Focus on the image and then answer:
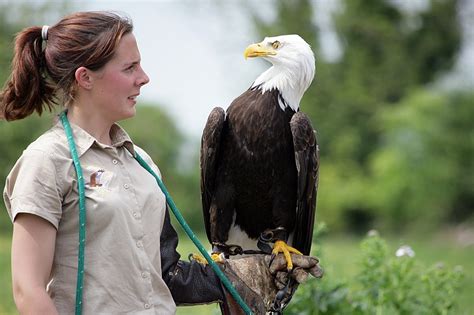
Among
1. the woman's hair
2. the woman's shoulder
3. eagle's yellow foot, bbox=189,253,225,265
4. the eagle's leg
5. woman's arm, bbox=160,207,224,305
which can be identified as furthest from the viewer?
the eagle's leg

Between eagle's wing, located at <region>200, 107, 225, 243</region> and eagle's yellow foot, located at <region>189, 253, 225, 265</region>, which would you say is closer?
eagle's yellow foot, located at <region>189, 253, 225, 265</region>

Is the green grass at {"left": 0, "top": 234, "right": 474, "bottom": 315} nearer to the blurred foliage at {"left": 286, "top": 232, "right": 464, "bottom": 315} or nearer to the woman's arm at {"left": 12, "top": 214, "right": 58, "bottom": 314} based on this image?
the blurred foliage at {"left": 286, "top": 232, "right": 464, "bottom": 315}

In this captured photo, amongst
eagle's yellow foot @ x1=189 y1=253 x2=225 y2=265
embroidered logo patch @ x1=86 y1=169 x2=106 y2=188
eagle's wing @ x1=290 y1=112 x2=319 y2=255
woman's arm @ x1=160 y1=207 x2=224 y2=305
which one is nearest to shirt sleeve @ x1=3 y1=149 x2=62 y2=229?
embroidered logo patch @ x1=86 y1=169 x2=106 y2=188

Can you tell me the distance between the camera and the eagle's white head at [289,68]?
3.86m

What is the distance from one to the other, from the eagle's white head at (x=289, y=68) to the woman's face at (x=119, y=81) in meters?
1.36

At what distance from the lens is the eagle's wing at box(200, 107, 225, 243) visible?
379 cm

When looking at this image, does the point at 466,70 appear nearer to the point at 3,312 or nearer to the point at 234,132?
the point at 3,312

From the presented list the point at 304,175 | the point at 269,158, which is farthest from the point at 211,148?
the point at 304,175

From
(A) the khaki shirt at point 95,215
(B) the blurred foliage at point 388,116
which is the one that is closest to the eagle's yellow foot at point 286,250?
(A) the khaki shirt at point 95,215

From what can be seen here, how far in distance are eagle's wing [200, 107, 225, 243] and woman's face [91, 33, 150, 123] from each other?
1175mm

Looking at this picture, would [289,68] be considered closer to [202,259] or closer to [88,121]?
[202,259]

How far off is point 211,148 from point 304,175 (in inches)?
17.7

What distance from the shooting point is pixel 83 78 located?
254 cm

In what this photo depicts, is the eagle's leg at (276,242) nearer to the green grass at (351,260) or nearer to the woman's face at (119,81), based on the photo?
the green grass at (351,260)
